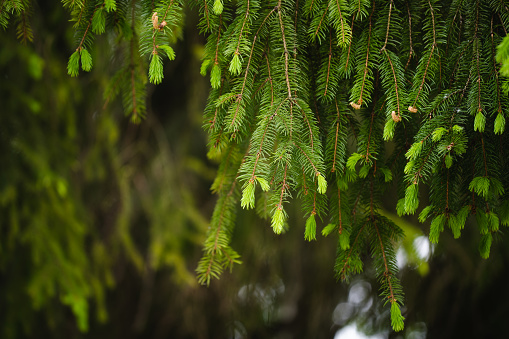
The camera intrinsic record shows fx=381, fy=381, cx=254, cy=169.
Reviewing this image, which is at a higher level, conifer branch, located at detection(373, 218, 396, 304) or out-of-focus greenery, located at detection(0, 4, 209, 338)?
out-of-focus greenery, located at detection(0, 4, 209, 338)

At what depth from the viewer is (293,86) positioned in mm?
1259

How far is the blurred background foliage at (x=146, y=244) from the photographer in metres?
2.66

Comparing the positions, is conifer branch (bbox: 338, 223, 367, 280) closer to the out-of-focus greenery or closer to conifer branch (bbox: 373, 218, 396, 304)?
conifer branch (bbox: 373, 218, 396, 304)

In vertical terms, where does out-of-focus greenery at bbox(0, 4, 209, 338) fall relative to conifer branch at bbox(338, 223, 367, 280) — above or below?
above

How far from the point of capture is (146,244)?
4.55m

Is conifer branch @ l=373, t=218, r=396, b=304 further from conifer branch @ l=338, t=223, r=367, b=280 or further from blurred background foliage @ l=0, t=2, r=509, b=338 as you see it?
blurred background foliage @ l=0, t=2, r=509, b=338

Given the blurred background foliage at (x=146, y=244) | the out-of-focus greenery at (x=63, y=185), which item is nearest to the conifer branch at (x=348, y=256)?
the blurred background foliage at (x=146, y=244)

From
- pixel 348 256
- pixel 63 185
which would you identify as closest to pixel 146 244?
pixel 63 185

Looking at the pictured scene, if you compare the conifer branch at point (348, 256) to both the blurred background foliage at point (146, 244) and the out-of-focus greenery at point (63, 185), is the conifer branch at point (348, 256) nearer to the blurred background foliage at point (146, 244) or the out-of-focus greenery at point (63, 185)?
the blurred background foliage at point (146, 244)

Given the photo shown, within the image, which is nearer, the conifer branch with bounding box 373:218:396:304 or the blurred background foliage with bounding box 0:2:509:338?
the conifer branch with bounding box 373:218:396:304

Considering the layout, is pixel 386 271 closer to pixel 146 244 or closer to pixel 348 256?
pixel 348 256

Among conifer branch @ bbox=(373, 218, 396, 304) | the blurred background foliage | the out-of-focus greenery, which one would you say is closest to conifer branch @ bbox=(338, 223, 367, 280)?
conifer branch @ bbox=(373, 218, 396, 304)

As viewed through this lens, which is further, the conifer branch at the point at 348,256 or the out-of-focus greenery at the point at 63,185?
the out-of-focus greenery at the point at 63,185

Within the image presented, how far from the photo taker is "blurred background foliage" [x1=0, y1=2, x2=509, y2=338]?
266cm
